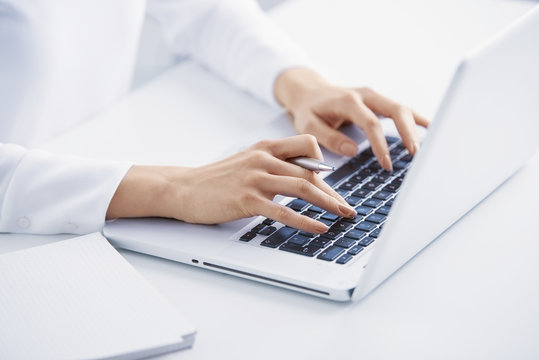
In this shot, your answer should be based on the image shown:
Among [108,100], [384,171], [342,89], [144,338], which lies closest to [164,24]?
[108,100]

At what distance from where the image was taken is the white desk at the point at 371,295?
663mm

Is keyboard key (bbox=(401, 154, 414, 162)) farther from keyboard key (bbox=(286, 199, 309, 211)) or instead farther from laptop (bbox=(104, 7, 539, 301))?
keyboard key (bbox=(286, 199, 309, 211))

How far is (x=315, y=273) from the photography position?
713mm

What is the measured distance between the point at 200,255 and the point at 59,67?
0.49 metres

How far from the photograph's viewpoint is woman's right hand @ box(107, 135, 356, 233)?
0.79 metres

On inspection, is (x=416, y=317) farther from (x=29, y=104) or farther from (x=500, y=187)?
(x=29, y=104)

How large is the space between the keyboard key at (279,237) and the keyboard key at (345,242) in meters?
0.05

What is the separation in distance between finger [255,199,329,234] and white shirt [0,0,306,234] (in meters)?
0.18

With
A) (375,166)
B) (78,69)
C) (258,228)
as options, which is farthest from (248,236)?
(78,69)

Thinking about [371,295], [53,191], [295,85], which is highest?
[53,191]

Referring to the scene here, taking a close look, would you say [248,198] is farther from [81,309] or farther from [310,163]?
[81,309]

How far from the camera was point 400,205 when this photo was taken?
0.62 m

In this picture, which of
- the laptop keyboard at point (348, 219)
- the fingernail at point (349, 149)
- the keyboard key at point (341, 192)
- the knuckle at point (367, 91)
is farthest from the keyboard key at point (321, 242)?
the knuckle at point (367, 91)

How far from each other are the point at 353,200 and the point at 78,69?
1.80 ft
